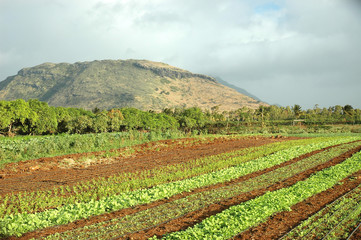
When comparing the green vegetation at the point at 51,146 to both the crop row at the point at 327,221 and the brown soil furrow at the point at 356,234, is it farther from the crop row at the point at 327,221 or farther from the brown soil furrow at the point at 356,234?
the brown soil furrow at the point at 356,234

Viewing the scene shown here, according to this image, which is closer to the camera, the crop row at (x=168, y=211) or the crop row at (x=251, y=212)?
the crop row at (x=251, y=212)

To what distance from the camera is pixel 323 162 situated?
17.9 metres

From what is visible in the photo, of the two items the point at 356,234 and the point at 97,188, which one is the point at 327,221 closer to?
the point at 356,234

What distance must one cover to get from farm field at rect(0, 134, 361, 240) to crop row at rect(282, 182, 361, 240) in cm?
3

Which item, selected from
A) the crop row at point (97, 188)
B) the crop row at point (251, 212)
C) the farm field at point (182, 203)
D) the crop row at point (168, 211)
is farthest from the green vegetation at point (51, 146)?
the crop row at point (251, 212)

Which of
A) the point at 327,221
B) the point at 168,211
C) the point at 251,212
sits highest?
the point at 251,212

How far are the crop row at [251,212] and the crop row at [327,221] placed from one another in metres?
0.95

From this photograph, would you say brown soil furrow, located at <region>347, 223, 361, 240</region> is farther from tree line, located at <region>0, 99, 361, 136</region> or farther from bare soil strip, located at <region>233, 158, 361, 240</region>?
tree line, located at <region>0, 99, 361, 136</region>

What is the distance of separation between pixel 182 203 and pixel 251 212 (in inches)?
102

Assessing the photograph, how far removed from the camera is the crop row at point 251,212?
686 centimetres

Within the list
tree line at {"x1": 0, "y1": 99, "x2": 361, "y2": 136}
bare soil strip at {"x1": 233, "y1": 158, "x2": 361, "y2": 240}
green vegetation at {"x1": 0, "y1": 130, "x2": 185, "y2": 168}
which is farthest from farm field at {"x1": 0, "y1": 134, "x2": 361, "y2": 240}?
tree line at {"x1": 0, "y1": 99, "x2": 361, "y2": 136}

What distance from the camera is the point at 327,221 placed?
26.2 feet

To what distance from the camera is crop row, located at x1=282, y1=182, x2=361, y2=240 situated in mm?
7238

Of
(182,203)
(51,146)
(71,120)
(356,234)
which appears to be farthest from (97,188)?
(71,120)
